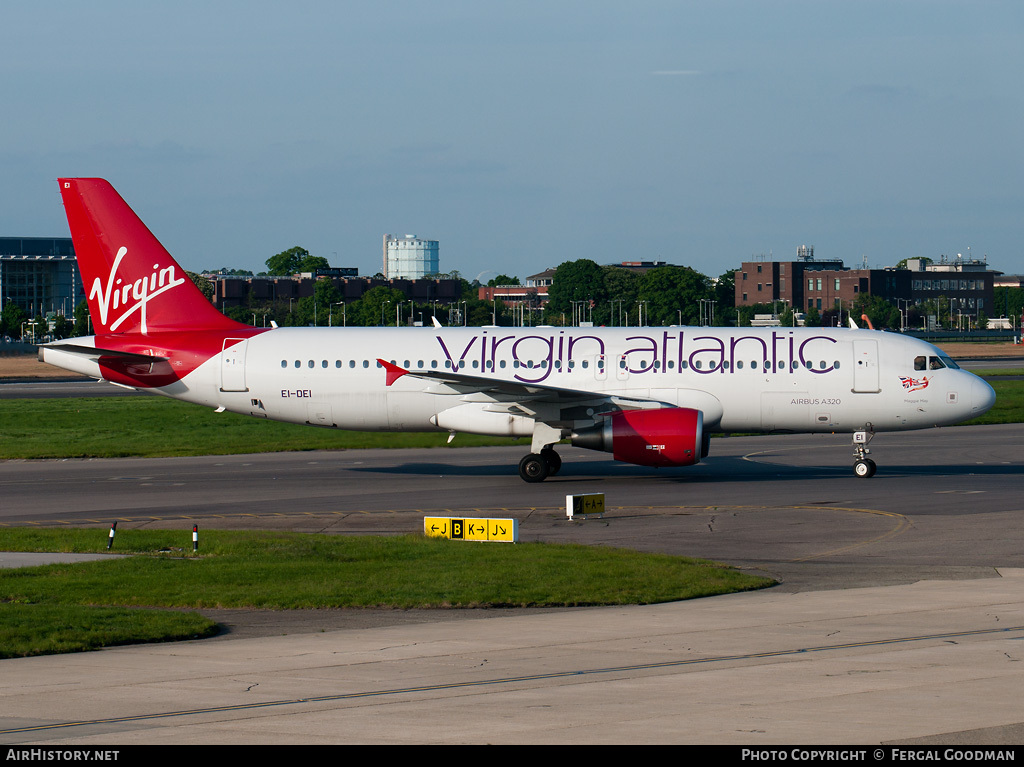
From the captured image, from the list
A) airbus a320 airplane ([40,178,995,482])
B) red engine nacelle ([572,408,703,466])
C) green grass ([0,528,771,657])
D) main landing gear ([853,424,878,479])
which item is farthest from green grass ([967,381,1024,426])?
green grass ([0,528,771,657])

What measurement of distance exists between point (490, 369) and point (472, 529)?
1265 cm

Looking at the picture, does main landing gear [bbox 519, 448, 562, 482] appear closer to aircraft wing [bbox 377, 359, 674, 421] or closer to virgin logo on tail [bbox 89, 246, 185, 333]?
aircraft wing [bbox 377, 359, 674, 421]

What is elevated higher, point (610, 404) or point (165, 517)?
point (610, 404)

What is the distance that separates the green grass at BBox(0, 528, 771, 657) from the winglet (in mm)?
10859

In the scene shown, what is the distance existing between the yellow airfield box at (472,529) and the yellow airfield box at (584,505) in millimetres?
2661

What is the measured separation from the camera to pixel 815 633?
609 inches

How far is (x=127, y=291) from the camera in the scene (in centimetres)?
3691

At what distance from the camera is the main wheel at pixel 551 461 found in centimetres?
3509

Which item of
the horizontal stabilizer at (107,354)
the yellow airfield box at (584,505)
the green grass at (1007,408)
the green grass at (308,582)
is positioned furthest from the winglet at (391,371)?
the green grass at (1007,408)

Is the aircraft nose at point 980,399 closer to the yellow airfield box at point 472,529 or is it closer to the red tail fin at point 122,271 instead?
the yellow airfield box at point 472,529

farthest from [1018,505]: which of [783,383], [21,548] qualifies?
[21,548]

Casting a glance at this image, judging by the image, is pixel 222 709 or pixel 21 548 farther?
pixel 21 548
